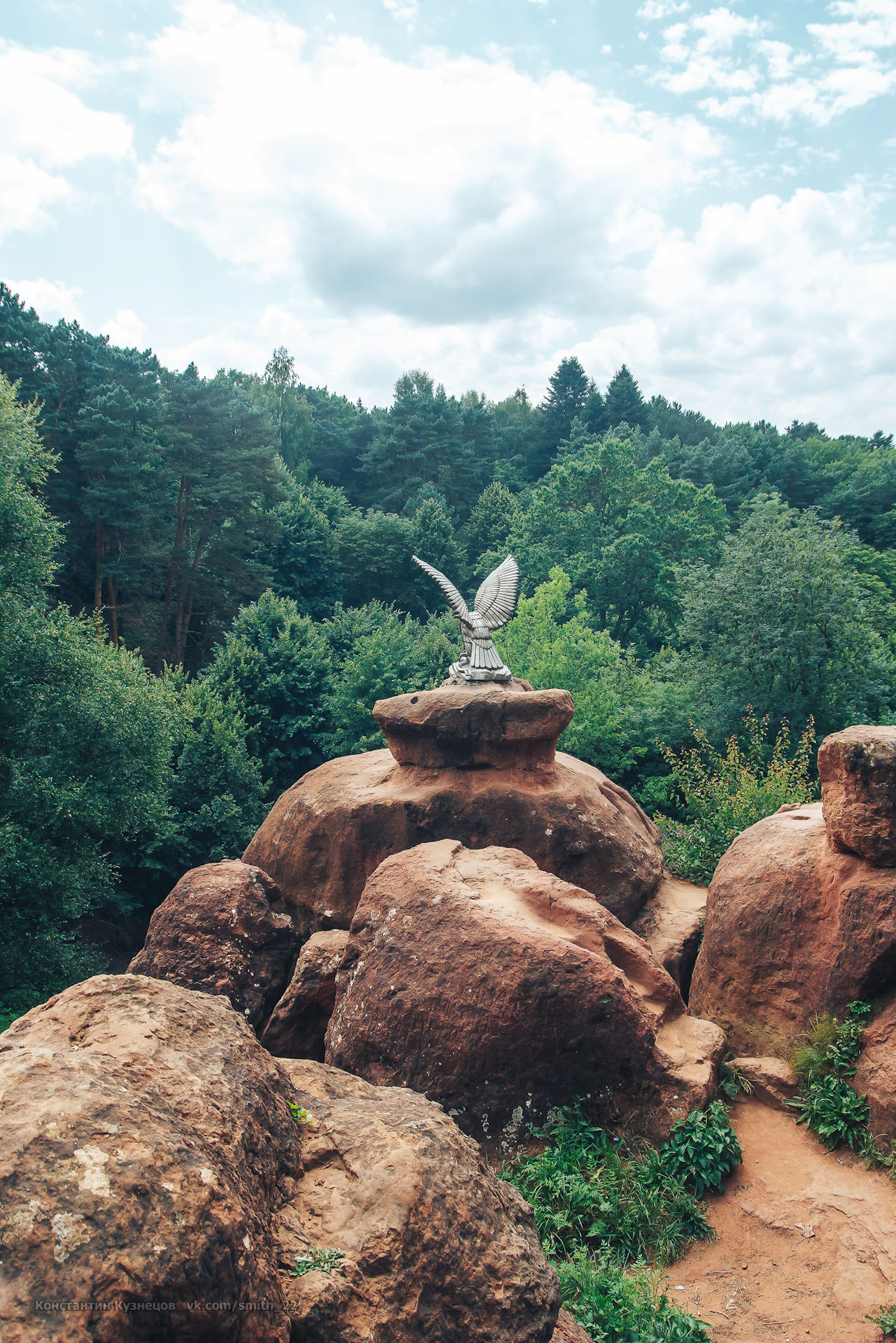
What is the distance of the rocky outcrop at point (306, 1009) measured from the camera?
898 cm

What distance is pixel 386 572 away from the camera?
135 ft

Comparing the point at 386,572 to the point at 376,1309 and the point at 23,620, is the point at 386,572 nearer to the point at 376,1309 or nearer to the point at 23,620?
the point at 23,620

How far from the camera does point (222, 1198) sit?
9.70ft

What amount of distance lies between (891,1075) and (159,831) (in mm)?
16762

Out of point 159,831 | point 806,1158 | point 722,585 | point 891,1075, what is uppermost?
point 722,585

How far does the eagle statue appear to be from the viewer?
13.5 metres

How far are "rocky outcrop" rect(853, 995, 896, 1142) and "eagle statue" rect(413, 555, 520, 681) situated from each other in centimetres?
712

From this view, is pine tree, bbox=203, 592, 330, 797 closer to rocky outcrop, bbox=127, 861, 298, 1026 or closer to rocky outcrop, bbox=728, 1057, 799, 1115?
rocky outcrop, bbox=127, 861, 298, 1026

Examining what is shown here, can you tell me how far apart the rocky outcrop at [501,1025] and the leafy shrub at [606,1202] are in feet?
1.23

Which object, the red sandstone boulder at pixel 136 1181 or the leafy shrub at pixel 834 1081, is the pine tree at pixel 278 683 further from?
the red sandstone boulder at pixel 136 1181

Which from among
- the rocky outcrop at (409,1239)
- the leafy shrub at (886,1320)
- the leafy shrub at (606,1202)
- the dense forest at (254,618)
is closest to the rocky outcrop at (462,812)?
the leafy shrub at (606,1202)

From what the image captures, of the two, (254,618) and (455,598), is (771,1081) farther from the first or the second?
(254,618)

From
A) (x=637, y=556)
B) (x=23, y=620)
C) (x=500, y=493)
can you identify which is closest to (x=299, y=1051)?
(x=23, y=620)

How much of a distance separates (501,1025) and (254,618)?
2208 centimetres
